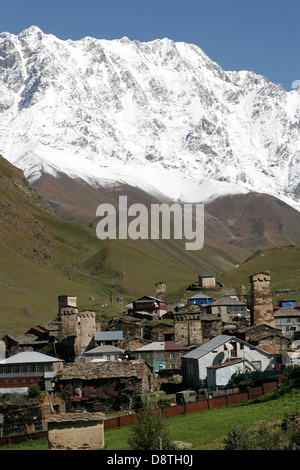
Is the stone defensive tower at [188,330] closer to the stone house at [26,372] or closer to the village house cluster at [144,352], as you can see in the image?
the village house cluster at [144,352]

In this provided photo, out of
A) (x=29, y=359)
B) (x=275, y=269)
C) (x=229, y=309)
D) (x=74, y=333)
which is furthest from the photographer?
(x=275, y=269)

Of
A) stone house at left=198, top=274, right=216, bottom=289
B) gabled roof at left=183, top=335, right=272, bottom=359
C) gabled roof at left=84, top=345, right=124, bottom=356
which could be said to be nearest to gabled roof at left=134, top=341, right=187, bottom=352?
gabled roof at left=84, top=345, right=124, bottom=356

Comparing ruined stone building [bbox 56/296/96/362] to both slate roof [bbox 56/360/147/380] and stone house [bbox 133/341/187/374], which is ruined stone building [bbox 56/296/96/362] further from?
slate roof [bbox 56/360/147/380]

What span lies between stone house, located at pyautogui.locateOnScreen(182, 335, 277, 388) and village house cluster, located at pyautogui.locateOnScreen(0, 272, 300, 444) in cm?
8

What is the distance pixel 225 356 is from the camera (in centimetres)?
6356

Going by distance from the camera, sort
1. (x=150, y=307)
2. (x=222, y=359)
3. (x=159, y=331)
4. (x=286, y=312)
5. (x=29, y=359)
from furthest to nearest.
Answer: (x=150, y=307) < (x=286, y=312) < (x=159, y=331) < (x=29, y=359) < (x=222, y=359)

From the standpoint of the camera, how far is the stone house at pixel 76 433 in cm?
3538

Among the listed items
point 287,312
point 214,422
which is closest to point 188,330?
point 287,312

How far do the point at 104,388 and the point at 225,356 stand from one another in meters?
12.6

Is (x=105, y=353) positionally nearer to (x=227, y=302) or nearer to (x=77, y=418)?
(x=227, y=302)

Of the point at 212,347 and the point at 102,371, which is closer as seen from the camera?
the point at 102,371

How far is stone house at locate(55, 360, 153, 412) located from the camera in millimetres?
54562

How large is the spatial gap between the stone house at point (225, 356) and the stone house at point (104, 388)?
28.0 feet

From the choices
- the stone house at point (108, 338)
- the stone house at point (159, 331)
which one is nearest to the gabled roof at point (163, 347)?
the stone house at point (108, 338)
